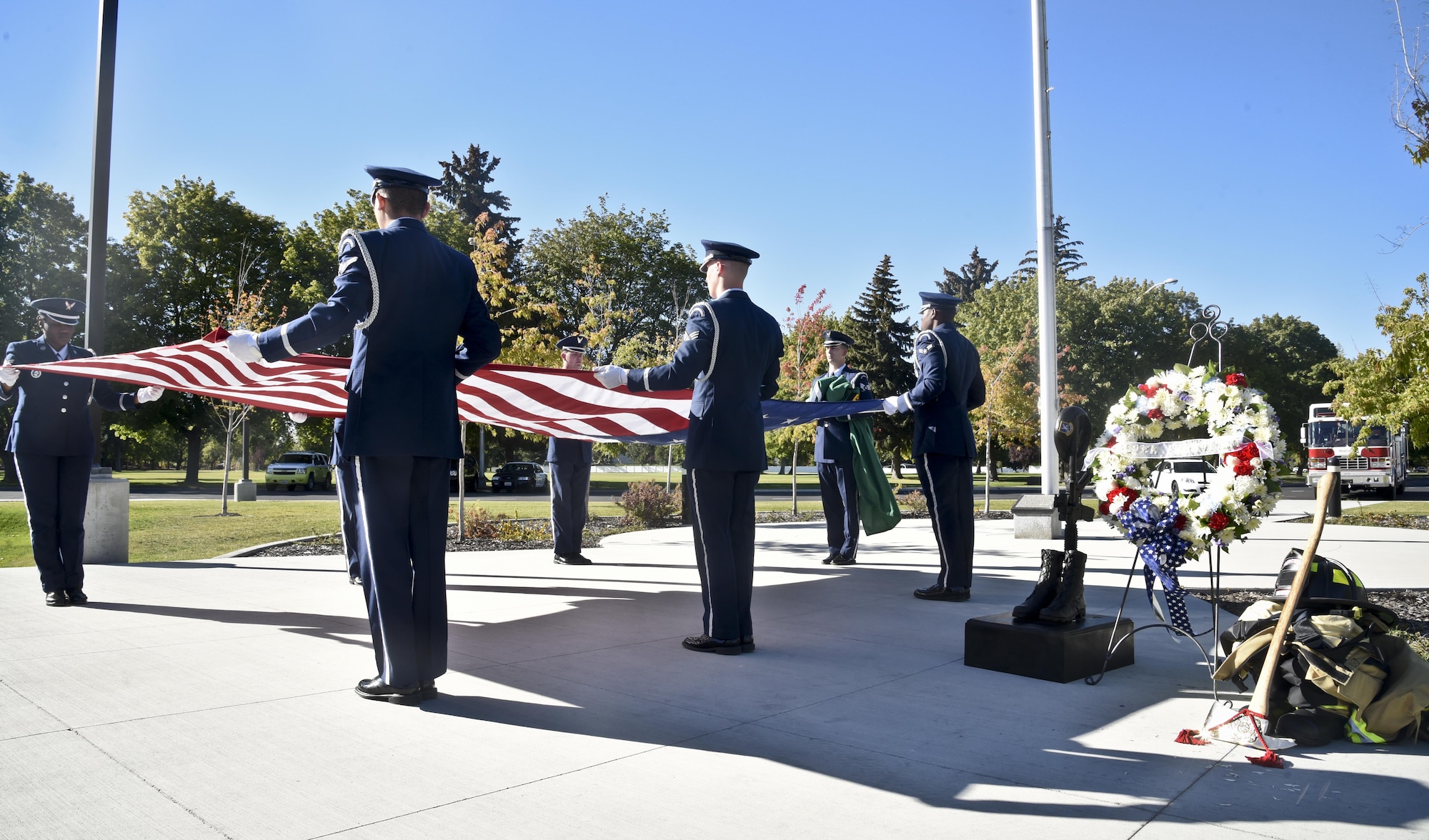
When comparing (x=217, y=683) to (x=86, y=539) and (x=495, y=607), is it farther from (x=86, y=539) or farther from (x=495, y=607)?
(x=86, y=539)

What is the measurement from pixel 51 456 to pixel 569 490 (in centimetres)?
394

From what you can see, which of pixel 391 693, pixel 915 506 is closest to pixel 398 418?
pixel 391 693

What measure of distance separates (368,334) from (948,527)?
3996mm

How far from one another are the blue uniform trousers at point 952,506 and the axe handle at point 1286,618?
269cm

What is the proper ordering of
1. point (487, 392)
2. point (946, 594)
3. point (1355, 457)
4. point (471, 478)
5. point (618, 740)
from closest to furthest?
1. point (618, 740)
2. point (946, 594)
3. point (487, 392)
4. point (1355, 457)
5. point (471, 478)

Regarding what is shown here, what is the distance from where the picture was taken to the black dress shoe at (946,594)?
21.0 feet

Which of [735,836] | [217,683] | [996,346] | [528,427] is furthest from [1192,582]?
[996,346]

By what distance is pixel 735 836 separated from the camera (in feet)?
8.00

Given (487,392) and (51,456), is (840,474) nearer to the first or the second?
(487,392)

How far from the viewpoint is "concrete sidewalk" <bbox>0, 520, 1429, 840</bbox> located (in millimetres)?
2557

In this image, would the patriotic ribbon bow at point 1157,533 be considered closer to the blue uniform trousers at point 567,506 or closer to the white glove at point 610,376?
the white glove at point 610,376

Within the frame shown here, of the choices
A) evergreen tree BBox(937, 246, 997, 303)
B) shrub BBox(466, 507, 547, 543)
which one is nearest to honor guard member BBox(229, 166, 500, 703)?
shrub BBox(466, 507, 547, 543)

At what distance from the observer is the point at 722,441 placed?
15.5 ft

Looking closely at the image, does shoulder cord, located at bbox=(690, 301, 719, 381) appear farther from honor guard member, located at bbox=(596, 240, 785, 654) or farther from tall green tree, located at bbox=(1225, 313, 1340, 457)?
tall green tree, located at bbox=(1225, 313, 1340, 457)
